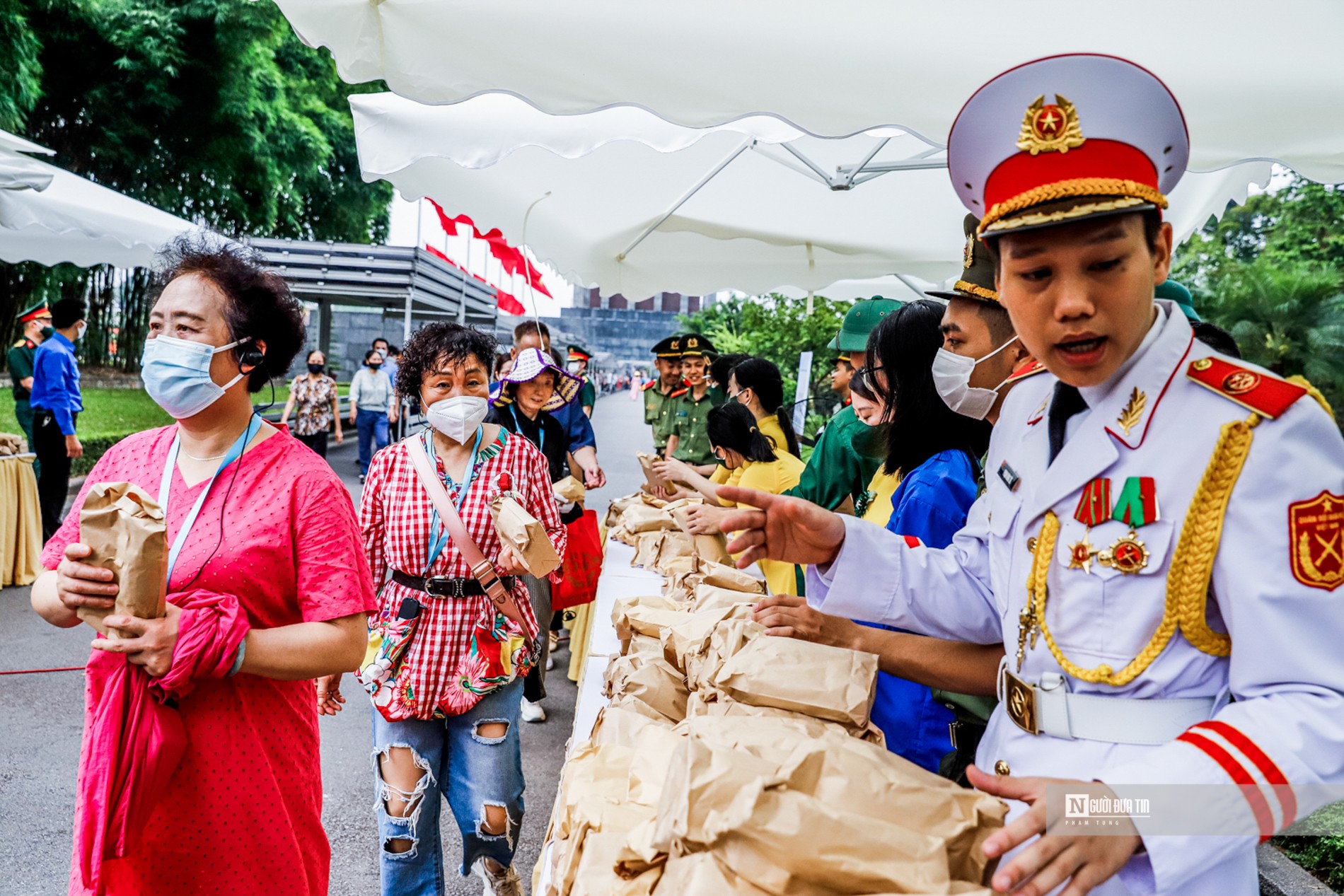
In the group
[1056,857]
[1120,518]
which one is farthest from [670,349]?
[1056,857]

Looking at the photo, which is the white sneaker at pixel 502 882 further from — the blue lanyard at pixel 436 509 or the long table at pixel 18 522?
the long table at pixel 18 522

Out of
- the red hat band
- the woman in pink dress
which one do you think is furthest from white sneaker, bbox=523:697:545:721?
the red hat band

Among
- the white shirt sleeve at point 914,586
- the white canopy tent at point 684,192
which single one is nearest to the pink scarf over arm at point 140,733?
the white shirt sleeve at point 914,586

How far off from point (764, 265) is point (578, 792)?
486cm

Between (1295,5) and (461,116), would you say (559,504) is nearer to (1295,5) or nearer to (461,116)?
(461,116)

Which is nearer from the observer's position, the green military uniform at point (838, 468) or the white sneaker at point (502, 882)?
the white sneaker at point (502, 882)

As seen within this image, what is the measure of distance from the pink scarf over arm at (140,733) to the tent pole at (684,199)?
3.10 metres

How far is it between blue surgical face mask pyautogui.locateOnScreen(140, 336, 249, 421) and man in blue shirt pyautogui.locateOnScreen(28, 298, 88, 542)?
21.4 feet

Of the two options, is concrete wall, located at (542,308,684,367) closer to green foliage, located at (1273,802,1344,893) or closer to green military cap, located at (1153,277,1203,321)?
green foliage, located at (1273,802,1344,893)

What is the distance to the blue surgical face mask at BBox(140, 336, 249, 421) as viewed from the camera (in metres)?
2.00

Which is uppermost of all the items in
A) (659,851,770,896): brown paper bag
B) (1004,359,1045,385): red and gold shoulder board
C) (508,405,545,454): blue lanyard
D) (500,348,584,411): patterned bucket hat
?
(500,348,584,411): patterned bucket hat

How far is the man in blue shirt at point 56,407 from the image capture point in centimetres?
730

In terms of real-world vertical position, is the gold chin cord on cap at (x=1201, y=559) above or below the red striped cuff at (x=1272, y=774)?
above

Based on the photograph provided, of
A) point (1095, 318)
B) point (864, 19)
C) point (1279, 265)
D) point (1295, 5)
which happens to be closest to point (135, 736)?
point (1095, 318)
